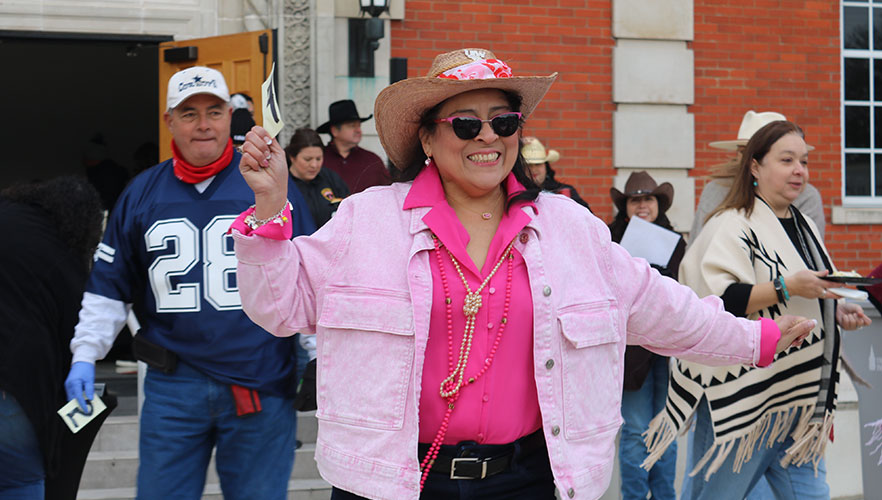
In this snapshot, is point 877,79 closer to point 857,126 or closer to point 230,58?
point 857,126

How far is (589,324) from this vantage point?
8.87 ft

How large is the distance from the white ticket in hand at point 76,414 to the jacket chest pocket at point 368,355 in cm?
160

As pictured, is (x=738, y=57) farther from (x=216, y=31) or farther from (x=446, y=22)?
(x=216, y=31)

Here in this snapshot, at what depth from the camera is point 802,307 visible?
4.52 meters

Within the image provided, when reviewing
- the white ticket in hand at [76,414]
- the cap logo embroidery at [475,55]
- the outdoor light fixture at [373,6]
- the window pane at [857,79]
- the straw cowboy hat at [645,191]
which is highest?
the outdoor light fixture at [373,6]

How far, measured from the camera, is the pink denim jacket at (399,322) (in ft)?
8.44

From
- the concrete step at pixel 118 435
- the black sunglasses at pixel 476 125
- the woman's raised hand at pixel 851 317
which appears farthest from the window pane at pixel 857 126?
the black sunglasses at pixel 476 125

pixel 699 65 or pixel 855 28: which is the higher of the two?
pixel 855 28

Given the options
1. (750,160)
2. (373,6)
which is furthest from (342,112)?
(750,160)

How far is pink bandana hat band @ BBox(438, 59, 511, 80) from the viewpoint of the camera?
2785 mm

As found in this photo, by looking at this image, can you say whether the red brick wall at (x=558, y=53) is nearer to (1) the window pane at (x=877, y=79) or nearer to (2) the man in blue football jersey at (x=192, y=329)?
(1) the window pane at (x=877, y=79)

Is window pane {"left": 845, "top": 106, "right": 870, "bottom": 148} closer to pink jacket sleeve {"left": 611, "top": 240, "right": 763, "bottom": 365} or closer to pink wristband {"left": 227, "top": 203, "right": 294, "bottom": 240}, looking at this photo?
pink jacket sleeve {"left": 611, "top": 240, "right": 763, "bottom": 365}

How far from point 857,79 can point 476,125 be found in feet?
27.1

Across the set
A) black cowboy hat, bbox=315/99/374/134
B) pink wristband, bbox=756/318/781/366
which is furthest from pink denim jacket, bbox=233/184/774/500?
black cowboy hat, bbox=315/99/374/134
